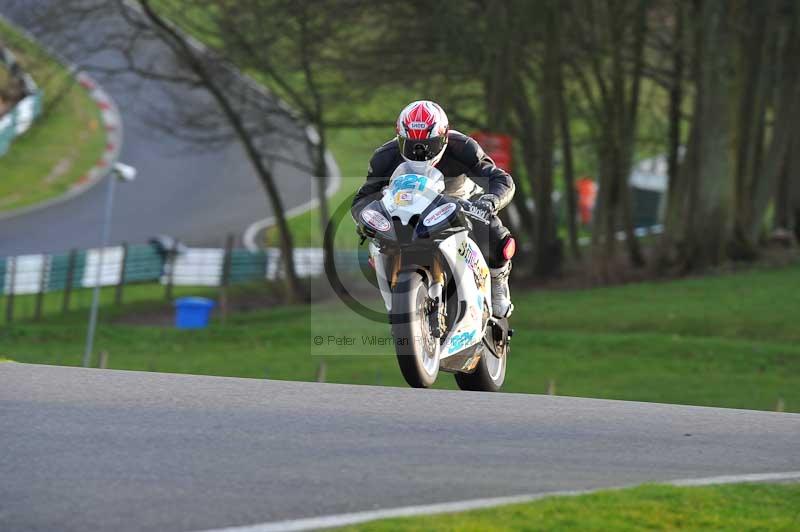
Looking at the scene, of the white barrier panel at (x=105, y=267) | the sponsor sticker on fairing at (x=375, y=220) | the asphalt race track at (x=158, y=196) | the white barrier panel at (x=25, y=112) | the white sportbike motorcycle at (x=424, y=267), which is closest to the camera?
the white sportbike motorcycle at (x=424, y=267)

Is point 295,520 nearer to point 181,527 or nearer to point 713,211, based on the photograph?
point 181,527

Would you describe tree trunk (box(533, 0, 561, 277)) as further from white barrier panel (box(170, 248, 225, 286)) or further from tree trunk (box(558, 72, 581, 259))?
white barrier panel (box(170, 248, 225, 286))

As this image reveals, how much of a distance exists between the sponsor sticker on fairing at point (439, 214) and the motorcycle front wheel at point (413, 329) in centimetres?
33

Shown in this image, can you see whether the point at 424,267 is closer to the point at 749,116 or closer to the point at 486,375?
the point at 486,375

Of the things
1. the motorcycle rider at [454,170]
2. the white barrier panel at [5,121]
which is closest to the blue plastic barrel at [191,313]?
the white barrier panel at [5,121]

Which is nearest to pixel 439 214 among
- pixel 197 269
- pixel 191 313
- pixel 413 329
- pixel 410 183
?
pixel 410 183

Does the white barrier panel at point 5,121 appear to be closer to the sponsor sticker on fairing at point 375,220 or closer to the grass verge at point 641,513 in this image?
the sponsor sticker on fairing at point 375,220

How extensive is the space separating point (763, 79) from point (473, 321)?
75.3ft

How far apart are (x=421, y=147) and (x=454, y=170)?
0.57 m

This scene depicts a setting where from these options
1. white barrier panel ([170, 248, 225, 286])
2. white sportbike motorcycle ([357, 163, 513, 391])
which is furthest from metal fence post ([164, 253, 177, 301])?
white sportbike motorcycle ([357, 163, 513, 391])

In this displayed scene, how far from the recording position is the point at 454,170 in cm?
995

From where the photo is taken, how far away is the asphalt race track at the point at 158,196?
134ft

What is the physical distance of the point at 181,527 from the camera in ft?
18.0

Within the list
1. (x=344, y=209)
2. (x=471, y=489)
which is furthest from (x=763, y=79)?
(x=471, y=489)
